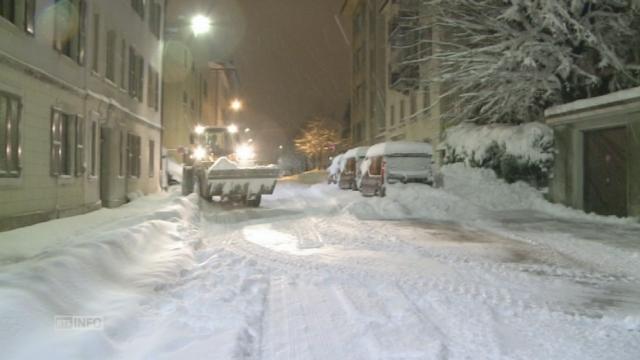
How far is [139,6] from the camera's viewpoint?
2634cm

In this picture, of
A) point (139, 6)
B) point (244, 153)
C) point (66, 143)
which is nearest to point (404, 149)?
point (244, 153)

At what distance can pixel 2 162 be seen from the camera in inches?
506

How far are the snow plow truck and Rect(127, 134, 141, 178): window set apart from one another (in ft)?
6.24

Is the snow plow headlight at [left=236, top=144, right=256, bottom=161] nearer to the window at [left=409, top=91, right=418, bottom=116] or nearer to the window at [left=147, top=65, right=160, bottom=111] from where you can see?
the window at [left=147, top=65, right=160, bottom=111]

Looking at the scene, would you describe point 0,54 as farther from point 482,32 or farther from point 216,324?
point 482,32

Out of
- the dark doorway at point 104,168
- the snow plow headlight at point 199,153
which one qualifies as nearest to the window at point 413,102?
the snow plow headlight at point 199,153

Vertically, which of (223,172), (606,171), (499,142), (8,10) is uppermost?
(8,10)

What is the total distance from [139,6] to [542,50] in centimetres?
1518

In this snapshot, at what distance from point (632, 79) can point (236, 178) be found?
13270mm

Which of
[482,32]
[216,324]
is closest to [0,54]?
[216,324]

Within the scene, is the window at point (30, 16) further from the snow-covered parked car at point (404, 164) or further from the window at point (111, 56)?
the snow-covered parked car at point (404, 164)

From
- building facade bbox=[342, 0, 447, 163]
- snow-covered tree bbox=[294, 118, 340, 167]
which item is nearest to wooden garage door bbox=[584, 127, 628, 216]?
building facade bbox=[342, 0, 447, 163]

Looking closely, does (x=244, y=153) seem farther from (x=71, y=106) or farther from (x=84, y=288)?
(x=84, y=288)

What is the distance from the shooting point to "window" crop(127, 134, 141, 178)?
24766mm
